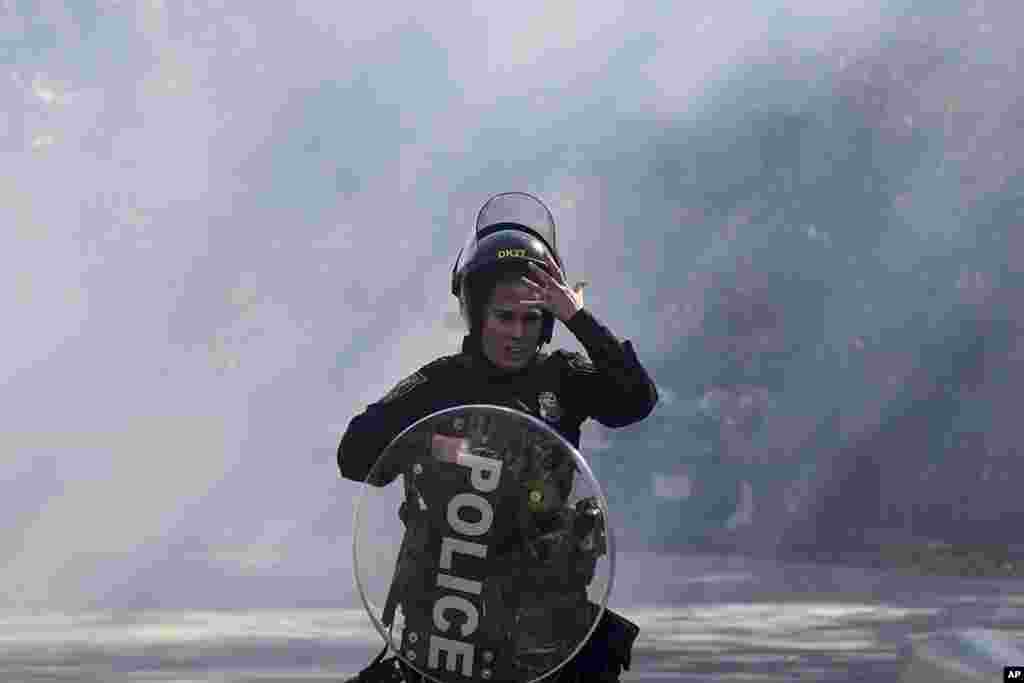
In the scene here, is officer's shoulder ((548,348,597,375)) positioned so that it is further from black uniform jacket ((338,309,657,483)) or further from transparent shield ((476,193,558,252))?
transparent shield ((476,193,558,252))

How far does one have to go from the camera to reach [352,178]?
3938 cm

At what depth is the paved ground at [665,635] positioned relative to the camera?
15.5 meters

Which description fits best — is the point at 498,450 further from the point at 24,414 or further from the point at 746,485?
the point at 24,414

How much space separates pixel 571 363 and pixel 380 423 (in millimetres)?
336

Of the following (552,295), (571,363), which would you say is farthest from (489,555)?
(571,363)

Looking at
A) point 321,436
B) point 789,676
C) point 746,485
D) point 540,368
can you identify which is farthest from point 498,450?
point 321,436

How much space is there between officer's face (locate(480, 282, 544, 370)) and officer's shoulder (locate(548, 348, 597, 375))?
8 centimetres

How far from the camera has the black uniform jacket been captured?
4.80m

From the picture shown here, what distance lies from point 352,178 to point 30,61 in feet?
22.5

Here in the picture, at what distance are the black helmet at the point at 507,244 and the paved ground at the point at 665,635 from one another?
10.1m

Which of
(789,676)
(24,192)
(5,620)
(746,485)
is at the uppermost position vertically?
(24,192)

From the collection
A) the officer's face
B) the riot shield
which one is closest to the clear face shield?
the officer's face

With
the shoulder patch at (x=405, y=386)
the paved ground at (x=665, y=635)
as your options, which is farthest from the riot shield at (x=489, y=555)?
the paved ground at (x=665, y=635)

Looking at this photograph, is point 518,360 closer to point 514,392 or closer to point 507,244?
point 514,392
